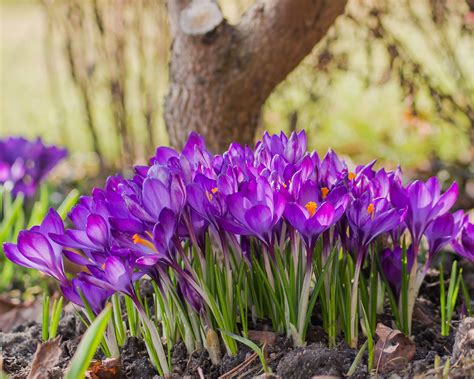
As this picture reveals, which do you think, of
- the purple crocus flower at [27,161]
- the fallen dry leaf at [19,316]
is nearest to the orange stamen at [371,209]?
the fallen dry leaf at [19,316]

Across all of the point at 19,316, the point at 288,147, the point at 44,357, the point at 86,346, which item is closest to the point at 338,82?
the point at 19,316

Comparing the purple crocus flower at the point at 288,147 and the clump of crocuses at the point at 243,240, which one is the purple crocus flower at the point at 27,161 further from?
the purple crocus flower at the point at 288,147

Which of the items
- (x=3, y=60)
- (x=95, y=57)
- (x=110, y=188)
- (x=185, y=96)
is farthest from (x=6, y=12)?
(x=110, y=188)

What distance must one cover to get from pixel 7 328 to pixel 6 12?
468 inches

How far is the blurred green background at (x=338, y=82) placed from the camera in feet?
12.7

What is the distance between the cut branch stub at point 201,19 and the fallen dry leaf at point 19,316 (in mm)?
1039

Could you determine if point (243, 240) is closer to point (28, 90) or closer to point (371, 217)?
point (371, 217)

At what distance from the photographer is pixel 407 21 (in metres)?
4.19

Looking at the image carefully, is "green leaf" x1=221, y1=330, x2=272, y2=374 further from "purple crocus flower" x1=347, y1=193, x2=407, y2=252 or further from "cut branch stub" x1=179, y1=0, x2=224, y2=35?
"cut branch stub" x1=179, y1=0, x2=224, y2=35

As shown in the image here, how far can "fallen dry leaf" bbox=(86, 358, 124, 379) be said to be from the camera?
167 cm

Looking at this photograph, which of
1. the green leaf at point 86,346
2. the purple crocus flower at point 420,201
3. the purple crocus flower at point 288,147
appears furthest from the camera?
the purple crocus flower at point 288,147

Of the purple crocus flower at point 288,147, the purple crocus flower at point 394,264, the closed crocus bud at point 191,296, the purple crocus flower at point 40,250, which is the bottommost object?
the purple crocus flower at point 394,264

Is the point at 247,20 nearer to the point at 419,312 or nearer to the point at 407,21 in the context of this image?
the point at 419,312

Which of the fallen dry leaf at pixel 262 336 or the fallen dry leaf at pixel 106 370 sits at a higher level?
the fallen dry leaf at pixel 106 370
